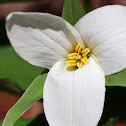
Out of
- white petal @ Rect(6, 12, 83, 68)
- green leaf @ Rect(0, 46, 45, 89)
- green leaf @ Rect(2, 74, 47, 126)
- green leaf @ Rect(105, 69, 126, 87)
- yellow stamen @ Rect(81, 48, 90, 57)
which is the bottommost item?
green leaf @ Rect(0, 46, 45, 89)

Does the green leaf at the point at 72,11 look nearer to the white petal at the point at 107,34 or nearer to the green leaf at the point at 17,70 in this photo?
the white petal at the point at 107,34

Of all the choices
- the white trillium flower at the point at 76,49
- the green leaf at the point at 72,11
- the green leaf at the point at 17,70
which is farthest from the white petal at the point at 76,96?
the green leaf at the point at 17,70

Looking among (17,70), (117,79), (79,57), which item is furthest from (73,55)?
(17,70)

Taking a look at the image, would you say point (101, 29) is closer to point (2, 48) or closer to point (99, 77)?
point (99, 77)

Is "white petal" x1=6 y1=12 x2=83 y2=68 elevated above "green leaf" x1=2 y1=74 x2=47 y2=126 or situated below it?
above

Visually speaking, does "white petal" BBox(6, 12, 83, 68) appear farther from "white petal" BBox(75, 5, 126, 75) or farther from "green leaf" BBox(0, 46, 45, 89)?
"green leaf" BBox(0, 46, 45, 89)

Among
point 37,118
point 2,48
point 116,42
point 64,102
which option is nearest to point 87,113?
point 64,102

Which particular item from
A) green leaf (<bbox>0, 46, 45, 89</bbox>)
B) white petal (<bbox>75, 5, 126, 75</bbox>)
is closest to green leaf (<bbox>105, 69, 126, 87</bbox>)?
white petal (<bbox>75, 5, 126, 75</bbox>)
